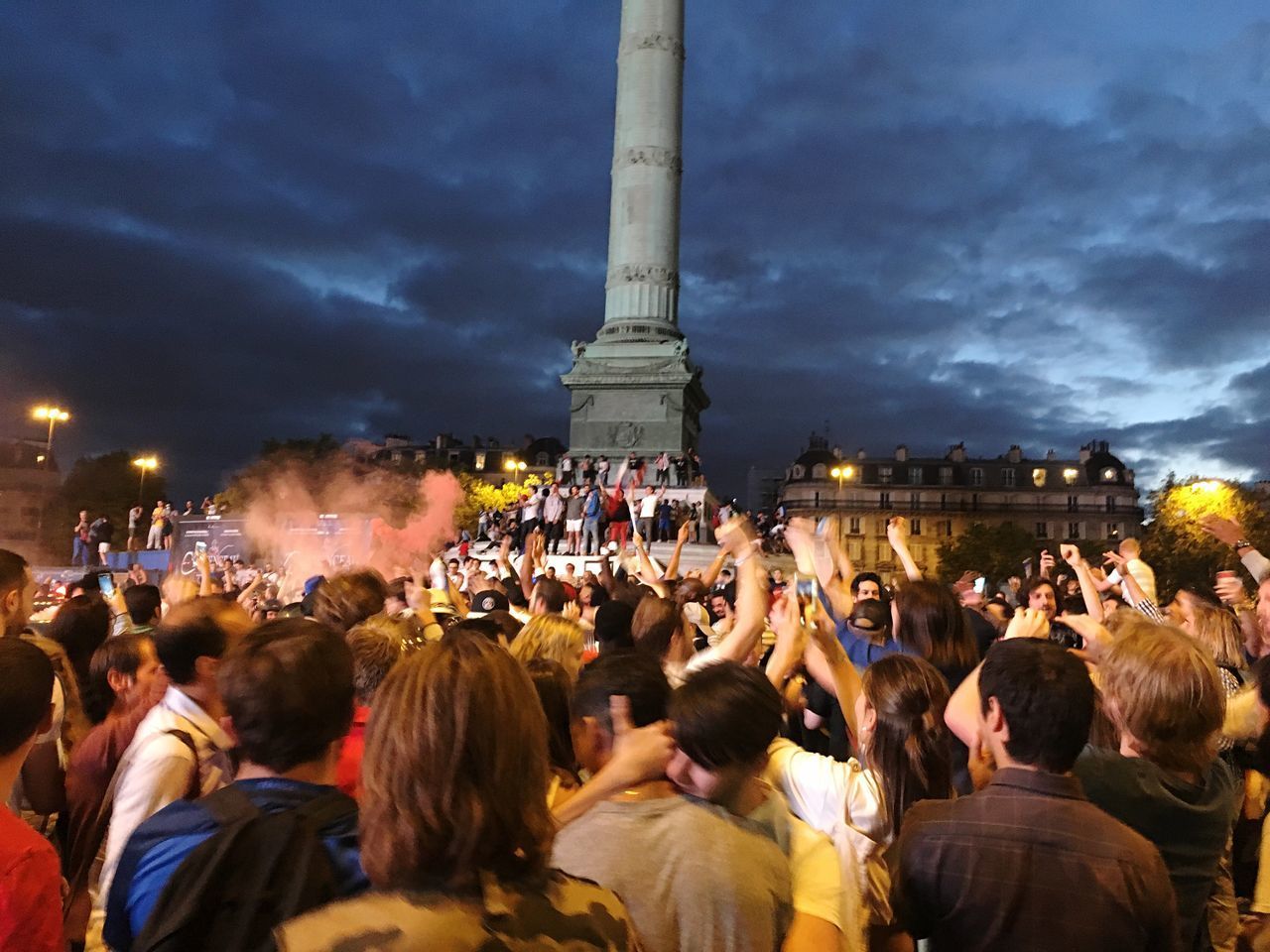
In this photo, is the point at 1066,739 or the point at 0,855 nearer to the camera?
the point at 0,855

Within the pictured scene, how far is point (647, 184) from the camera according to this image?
131 ft

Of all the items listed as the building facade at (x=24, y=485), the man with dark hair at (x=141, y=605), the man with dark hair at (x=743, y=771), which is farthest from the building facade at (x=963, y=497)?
Answer: the man with dark hair at (x=743, y=771)

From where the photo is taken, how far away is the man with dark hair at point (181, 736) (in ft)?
10.2

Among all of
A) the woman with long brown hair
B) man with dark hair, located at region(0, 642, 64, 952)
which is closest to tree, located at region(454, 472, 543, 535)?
man with dark hair, located at region(0, 642, 64, 952)

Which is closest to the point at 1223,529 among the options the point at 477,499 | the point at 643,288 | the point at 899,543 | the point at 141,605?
the point at 899,543

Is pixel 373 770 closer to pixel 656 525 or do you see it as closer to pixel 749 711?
pixel 749 711

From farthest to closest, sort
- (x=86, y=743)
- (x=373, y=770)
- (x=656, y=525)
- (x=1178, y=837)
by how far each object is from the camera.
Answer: (x=656, y=525) < (x=86, y=743) < (x=1178, y=837) < (x=373, y=770)

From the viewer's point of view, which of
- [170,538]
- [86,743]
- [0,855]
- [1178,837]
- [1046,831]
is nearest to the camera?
[0,855]

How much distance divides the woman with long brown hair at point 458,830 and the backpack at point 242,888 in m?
0.46

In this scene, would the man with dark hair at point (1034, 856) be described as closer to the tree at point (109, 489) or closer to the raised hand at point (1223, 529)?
the raised hand at point (1223, 529)

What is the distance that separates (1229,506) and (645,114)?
33877mm

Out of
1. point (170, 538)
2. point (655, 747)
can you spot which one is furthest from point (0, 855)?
point (170, 538)

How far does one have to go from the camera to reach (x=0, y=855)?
241 centimetres

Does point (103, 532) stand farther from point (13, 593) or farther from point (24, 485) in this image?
point (13, 593)
